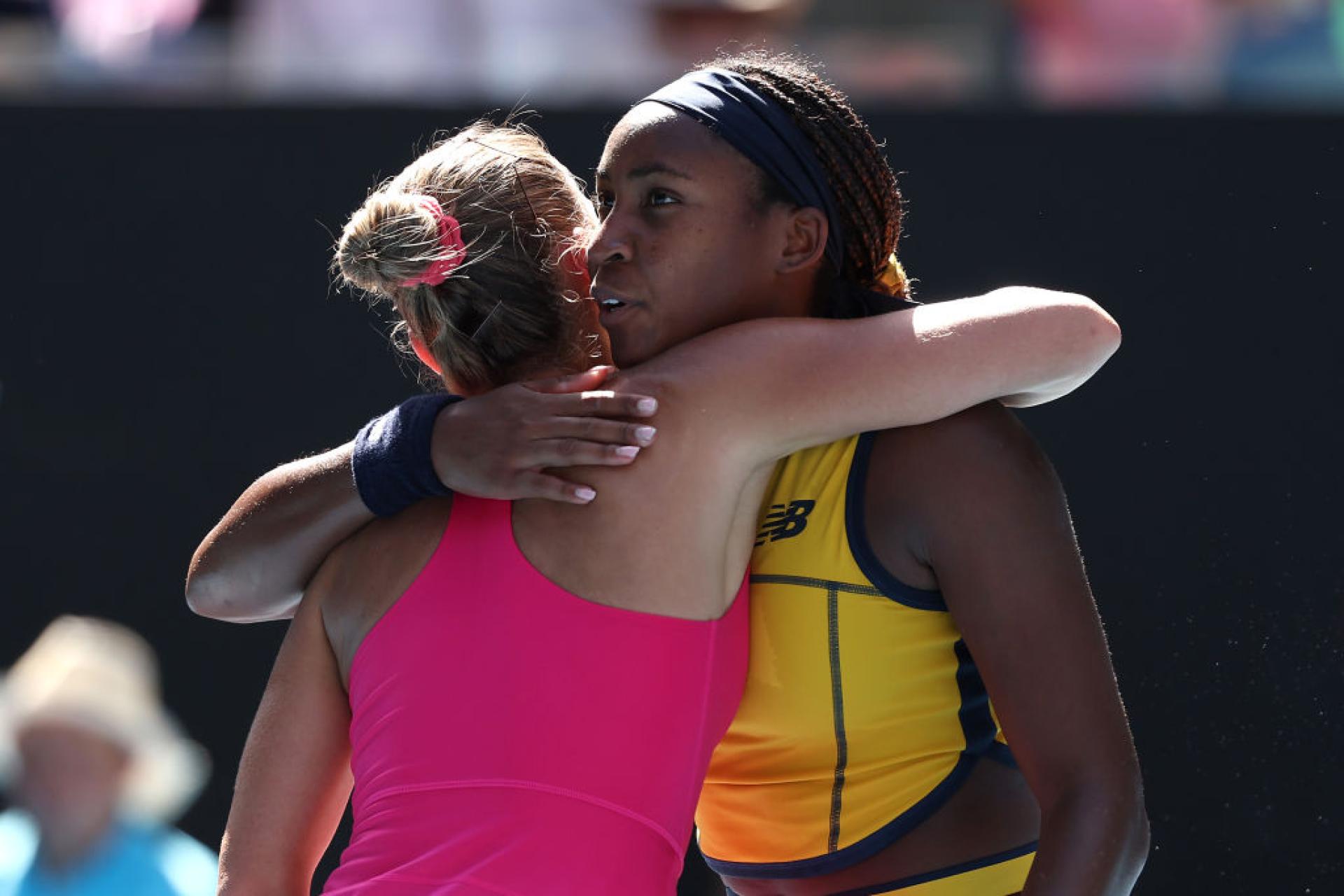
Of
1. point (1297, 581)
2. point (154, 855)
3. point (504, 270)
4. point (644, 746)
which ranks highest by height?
point (504, 270)

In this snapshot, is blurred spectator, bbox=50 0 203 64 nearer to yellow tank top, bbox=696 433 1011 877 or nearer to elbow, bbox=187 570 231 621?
elbow, bbox=187 570 231 621

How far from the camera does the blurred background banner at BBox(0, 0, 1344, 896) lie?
2.53 m

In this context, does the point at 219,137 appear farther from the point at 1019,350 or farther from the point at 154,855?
the point at 1019,350

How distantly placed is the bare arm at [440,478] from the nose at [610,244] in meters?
0.12

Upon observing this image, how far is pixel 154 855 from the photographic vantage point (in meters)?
2.70

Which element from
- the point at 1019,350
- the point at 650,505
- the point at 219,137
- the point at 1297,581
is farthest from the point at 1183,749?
the point at 219,137

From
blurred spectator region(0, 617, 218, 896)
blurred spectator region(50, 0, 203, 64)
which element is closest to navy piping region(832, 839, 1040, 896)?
blurred spectator region(0, 617, 218, 896)

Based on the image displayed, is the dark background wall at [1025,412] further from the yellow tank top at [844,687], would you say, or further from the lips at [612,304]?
the lips at [612,304]

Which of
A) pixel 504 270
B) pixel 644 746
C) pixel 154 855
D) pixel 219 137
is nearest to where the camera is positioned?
pixel 644 746

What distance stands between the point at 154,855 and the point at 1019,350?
1787 millimetres

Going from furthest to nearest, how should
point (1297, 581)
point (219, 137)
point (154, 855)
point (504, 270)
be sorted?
point (219, 137) < point (154, 855) < point (1297, 581) < point (504, 270)

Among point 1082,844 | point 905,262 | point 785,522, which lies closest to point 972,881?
point 1082,844

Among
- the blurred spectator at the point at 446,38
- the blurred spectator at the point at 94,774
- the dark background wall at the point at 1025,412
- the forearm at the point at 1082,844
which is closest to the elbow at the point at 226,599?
the forearm at the point at 1082,844

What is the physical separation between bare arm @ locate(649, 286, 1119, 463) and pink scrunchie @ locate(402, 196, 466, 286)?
0.26 m
